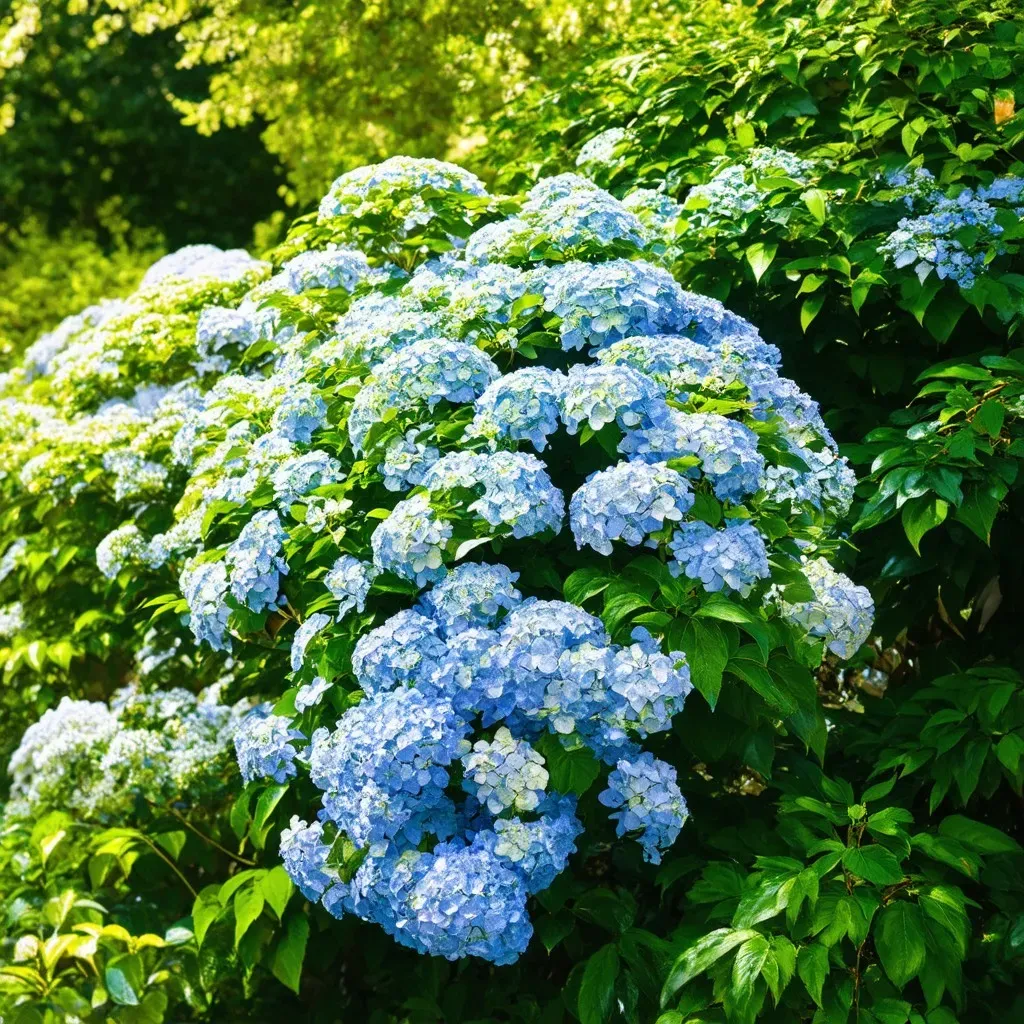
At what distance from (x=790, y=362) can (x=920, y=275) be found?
506 millimetres

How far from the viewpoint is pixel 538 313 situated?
285cm

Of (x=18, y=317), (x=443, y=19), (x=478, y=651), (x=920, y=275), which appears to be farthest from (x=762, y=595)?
(x=18, y=317)

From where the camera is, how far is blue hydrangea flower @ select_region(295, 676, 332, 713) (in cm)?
262

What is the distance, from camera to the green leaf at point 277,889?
2.96m

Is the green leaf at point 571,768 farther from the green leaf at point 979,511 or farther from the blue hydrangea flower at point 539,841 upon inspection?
the green leaf at point 979,511

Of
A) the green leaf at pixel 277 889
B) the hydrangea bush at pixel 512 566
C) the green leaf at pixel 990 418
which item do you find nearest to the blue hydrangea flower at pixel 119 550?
the hydrangea bush at pixel 512 566

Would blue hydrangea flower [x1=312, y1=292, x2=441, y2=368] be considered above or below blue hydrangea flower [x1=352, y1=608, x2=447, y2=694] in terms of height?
above

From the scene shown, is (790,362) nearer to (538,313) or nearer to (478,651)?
(538,313)

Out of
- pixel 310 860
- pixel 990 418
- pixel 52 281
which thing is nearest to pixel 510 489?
pixel 310 860

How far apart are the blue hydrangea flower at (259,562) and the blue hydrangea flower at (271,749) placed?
0.28m

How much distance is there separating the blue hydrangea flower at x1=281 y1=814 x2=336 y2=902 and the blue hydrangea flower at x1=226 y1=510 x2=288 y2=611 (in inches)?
20.1

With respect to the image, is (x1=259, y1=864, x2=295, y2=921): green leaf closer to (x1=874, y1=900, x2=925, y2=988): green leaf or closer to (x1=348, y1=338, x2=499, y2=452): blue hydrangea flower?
(x1=348, y1=338, x2=499, y2=452): blue hydrangea flower

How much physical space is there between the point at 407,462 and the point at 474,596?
37 cm

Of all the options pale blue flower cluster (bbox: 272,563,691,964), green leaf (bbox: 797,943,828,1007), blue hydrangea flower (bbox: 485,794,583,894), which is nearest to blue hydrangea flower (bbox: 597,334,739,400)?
pale blue flower cluster (bbox: 272,563,691,964)
